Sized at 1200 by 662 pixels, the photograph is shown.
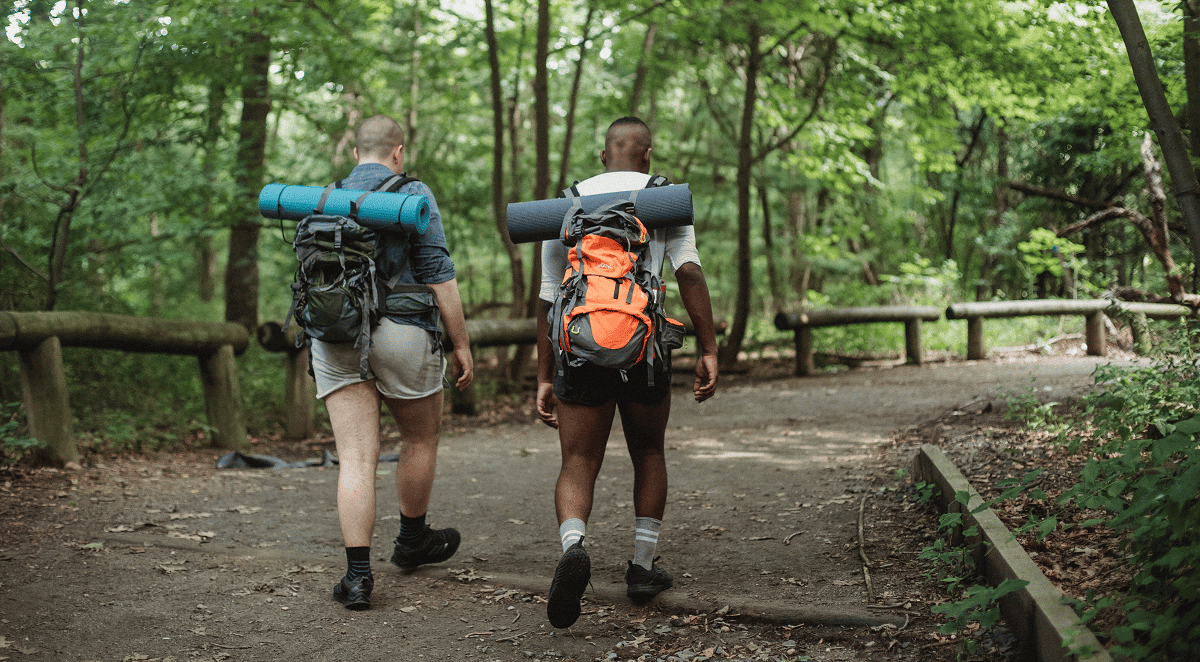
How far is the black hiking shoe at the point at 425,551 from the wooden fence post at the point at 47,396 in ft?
10.6

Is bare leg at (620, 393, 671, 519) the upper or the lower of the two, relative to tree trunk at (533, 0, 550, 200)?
lower

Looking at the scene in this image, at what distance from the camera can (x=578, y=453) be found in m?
3.35

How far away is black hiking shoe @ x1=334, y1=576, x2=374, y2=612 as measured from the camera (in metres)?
3.55

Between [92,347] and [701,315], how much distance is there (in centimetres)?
518

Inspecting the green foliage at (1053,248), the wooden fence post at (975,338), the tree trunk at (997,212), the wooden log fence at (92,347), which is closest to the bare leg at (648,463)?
the wooden log fence at (92,347)

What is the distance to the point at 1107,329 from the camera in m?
14.1

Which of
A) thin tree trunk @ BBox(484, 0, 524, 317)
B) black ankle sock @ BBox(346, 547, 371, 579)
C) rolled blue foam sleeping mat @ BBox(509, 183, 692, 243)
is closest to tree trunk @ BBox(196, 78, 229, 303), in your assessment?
thin tree trunk @ BBox(484, 0, 524, 317)

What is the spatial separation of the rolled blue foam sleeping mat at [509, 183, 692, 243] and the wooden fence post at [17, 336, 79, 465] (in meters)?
4.19

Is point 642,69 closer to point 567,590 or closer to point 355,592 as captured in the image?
point 355,592

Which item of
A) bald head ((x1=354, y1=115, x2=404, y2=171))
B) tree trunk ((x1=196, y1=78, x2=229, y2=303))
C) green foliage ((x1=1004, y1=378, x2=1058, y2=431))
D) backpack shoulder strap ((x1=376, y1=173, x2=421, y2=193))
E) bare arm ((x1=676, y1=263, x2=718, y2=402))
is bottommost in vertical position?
green foliage ((x1=1004, y1=378, x2=1058, y2=431))

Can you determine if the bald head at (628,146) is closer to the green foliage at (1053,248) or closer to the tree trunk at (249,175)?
the tree trunk at (249,175)

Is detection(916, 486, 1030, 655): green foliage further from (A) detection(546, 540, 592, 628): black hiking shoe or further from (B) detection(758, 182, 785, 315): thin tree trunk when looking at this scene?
(B) detection(758, 182, 785, 315): thin tree trunk

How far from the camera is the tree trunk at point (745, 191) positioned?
1192 cm

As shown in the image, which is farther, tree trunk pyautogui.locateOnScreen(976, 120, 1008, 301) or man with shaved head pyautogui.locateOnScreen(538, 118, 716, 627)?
tree trunk pyautogui.locateOnScreen(976, 120, 1008, 301)
